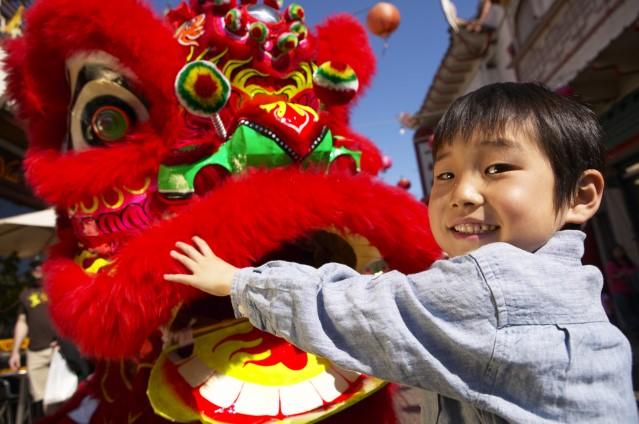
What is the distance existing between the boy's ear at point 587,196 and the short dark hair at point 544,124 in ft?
0.04

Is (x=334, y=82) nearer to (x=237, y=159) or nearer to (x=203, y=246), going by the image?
(x=237, y=159)

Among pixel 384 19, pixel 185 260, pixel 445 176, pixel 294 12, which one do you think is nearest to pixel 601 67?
pixel 384 19

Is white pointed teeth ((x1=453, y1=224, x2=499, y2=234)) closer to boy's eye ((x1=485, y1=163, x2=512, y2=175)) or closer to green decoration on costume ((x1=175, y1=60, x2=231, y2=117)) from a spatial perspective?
boy's eye ((x1=485, y1=163, x2=512, y2=175))

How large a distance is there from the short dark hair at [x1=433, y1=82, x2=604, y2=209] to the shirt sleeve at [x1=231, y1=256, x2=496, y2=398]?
207 millimetres

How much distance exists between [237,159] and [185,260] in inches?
15.9

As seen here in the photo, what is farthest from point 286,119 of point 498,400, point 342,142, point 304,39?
point 498,400

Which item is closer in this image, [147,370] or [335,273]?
[335,273]

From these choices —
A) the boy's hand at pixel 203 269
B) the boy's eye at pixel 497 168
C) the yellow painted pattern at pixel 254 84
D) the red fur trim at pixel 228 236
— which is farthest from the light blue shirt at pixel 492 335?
the yellow painted pattern at pixel 254 84

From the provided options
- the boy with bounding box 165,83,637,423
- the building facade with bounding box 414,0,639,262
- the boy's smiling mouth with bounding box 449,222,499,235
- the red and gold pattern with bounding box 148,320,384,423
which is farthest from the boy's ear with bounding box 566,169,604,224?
the building facade with bounding box 414,0,639,262

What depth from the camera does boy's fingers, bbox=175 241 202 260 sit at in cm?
100

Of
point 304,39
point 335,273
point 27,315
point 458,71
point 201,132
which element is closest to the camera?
point 335,273

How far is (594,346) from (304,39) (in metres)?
1.33

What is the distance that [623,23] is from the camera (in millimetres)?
4203

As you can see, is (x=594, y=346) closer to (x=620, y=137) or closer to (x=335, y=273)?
(x=335, y=273)
